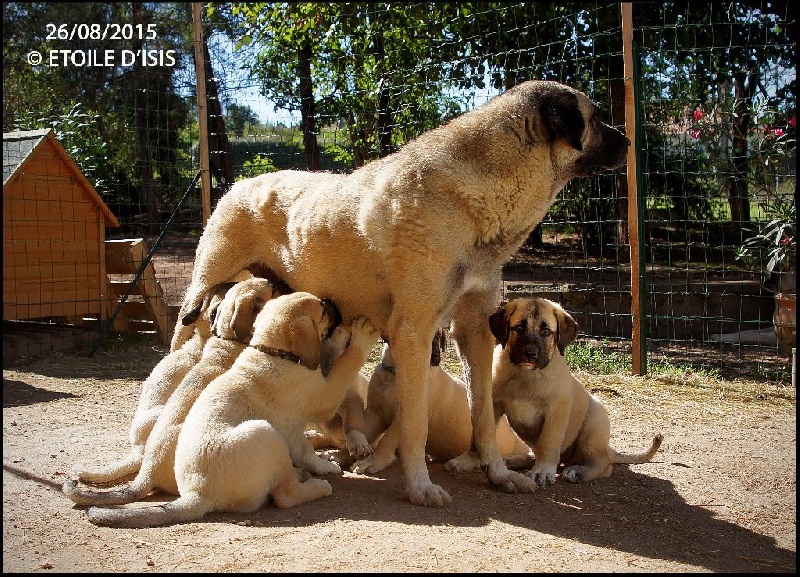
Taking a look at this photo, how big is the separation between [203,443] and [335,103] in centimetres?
734

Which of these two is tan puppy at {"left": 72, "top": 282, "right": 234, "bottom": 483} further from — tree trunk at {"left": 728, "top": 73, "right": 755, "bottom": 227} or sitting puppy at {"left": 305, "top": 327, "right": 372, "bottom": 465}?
tree trunk at {"left": 728, "top": 73, "right": 755, "bottom": 227}

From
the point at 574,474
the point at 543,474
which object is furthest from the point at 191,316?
the point at 574,474

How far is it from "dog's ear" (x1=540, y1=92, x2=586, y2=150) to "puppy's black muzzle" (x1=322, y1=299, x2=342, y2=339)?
1.51 metres

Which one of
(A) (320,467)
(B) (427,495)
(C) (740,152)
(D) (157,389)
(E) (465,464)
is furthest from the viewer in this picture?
(C) (740,152)

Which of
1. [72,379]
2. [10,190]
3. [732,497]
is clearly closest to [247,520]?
[732,497]

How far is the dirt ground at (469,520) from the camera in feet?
10.5

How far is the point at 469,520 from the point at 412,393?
0.72 meters

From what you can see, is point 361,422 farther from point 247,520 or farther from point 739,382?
point 739,382

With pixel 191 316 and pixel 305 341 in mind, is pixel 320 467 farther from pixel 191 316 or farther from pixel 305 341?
pixel 191 316

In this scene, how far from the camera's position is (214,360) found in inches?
176

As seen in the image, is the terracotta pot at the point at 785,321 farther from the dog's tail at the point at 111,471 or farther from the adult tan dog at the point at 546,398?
the dog's tail at the point at 111,471

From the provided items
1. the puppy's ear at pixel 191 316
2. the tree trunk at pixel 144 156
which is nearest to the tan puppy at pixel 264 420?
the puppy's ear at pixel 191 316

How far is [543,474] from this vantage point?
15.0 feet

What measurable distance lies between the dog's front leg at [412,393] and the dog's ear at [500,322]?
553mm
